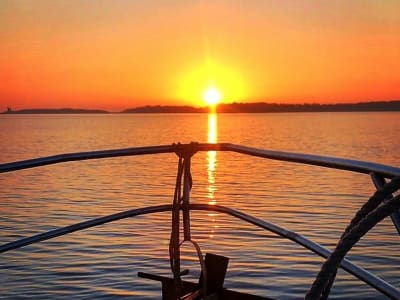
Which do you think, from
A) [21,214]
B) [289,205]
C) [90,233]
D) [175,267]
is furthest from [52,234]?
[289,205]

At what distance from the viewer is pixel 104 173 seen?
39.4 meters

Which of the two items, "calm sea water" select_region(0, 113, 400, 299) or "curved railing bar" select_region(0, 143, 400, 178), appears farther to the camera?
"calm sea water" select_region(0, 113, 400, 299)

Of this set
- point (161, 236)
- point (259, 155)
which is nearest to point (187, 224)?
point (259, 155)

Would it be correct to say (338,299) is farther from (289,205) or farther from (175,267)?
(289,205)

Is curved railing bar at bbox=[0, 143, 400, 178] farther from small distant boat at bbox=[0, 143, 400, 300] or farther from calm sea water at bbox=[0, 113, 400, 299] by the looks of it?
calm sea water at bbox=[0, 113, 400, 299]

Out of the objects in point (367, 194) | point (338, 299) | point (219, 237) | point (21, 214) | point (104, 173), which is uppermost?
point (104, 173)

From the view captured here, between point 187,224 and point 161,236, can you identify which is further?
point 161,236

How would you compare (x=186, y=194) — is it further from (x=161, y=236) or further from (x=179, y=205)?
(x=161, y=236)

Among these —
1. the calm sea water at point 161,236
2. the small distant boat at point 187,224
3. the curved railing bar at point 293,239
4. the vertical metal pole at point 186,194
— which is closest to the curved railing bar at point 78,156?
the small distant boat at point 187,224

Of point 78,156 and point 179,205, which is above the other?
point 78,156

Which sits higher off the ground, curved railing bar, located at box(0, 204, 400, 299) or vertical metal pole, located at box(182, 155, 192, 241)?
vertical metal pole, located at box(182, 155, 192, 241)

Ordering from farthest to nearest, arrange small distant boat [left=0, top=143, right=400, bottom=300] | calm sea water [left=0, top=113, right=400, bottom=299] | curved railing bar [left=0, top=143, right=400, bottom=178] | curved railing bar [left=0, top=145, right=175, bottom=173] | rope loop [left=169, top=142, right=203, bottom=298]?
calm sea water [left=0, top=113, right=400, bottom=299], rope loop [left=169, top=142, right=203, bottom=298], curved railing bar [left=0, top=145, right=175, bottom=173], small distant boat [left=0, top=143, right=400, bottom=300], curved railing bar [left=0, top=143, right=400, bottom=178]

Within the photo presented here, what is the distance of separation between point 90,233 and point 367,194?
534 inches

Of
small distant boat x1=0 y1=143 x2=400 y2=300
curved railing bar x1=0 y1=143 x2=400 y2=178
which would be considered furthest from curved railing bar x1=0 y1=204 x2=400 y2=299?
curved railing bar x1=0 y1=143 x2=400 y2=178
